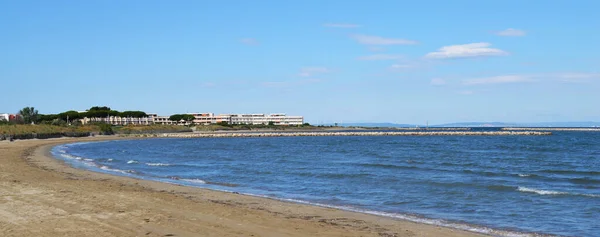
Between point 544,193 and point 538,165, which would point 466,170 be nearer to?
point 538,165

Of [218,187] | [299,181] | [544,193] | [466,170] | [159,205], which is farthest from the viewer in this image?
[466,170]

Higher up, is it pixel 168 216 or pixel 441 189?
pixel 168 216

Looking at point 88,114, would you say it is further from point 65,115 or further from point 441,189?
point 441,189

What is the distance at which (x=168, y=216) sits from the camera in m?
12.9

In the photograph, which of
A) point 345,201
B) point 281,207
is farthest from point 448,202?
point 281,207

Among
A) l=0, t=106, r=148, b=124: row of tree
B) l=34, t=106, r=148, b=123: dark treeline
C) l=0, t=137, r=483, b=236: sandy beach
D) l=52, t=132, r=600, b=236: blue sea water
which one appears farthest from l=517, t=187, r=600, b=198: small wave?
l=34, t=106, r=148, b=123: dark treeline

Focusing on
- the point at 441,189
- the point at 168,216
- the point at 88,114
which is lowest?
the point at 441,189

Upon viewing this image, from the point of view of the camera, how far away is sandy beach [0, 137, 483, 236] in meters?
11.1

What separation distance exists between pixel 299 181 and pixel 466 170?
9.57 meters

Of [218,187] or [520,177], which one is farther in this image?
[520,177]

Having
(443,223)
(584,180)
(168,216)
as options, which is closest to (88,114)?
(584,180)

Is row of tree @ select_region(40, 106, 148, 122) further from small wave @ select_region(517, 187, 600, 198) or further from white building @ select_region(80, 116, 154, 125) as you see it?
small wave @ select_region(517, 187, 600, 198)

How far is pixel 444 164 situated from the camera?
32.7m

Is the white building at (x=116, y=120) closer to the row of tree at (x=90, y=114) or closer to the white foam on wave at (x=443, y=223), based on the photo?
the row of tree at (x=90, y=114)
